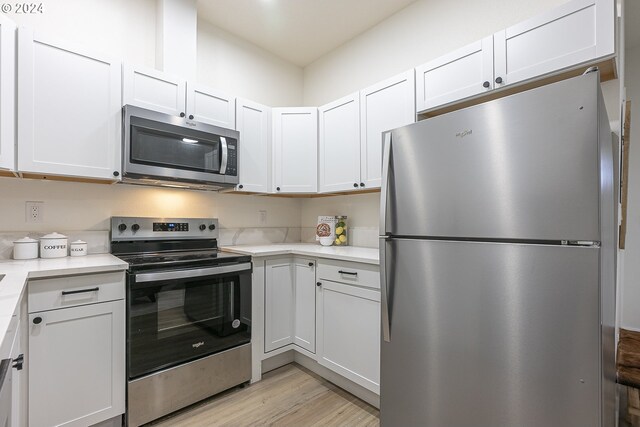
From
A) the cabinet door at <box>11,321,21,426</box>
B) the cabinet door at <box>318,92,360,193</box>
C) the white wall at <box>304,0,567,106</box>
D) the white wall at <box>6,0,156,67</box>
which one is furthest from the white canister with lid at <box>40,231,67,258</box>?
the white wall at <box>304,0,567,106</box>

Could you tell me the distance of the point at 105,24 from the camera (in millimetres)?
2166

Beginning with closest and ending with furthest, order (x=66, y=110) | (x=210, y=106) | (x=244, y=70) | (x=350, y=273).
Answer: (x=66, y=110) → (x=350, y=273) → (x=210, y=106) → (x=244, y=70)

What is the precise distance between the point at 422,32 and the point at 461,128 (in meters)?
1.57

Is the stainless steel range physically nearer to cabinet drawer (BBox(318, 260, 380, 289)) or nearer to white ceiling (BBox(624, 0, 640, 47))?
cabinet drawer (BBox(318, 260, 380, 289))

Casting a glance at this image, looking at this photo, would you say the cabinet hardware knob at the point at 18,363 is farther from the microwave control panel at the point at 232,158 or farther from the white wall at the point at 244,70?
the white wall at the point at 244,70

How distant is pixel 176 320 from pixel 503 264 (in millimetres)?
1750

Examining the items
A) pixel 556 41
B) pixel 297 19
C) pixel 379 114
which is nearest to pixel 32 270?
pixel 379 114

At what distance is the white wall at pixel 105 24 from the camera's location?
6.42ft

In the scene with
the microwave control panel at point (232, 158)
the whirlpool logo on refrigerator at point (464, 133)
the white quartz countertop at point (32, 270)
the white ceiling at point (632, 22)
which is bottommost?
the white quartz countertop at point (32, 270)

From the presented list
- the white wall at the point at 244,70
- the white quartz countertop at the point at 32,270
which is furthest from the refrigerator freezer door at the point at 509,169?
the white wall at the point at 244,70

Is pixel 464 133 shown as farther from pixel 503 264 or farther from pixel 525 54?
pixel 525 54

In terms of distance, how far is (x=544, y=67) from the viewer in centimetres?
154

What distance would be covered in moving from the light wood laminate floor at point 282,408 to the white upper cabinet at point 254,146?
1.51 metres

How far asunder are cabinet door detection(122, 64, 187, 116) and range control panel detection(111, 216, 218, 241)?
0.80 m
